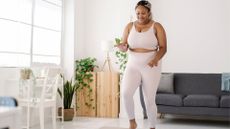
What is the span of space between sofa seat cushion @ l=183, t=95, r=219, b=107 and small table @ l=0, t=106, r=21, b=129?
404cm

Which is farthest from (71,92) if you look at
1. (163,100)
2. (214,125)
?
(214,125)

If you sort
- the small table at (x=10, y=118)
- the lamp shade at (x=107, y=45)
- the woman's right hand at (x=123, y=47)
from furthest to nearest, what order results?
the lamp shade at (x=107, y=45)
the woman's right hand at (x=123, y=47)
the small table at (x=10, y=118)

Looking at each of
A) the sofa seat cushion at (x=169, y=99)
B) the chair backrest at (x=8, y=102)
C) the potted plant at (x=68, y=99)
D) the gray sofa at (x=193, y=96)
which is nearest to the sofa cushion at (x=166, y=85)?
the gray sofa at (x=193, y=96)

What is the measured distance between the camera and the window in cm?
442

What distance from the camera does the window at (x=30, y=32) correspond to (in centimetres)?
442

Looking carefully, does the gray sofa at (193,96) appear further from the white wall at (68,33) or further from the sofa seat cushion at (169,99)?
the white wall at (68,33)

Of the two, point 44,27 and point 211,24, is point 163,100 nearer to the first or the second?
point 211,24

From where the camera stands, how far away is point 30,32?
16.4 feet

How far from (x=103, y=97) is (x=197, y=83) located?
1762mm

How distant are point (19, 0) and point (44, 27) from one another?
83cm

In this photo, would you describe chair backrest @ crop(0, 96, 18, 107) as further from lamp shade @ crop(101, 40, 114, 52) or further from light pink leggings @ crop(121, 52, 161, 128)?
lamp shade @ crop(101, 40, 114, 52)

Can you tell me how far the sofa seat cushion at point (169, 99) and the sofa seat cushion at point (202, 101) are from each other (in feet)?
0.31

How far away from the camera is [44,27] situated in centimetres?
544

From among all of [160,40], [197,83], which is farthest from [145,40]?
[197,83]
